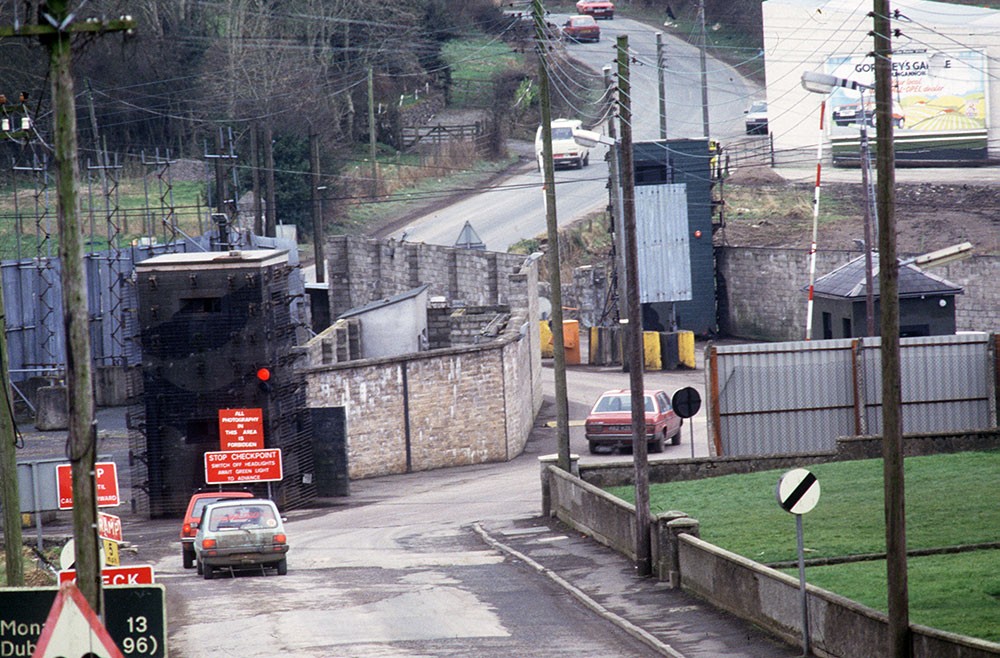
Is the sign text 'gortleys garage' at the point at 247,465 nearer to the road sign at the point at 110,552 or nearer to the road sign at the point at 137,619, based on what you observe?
the road sign at the point at 110,552

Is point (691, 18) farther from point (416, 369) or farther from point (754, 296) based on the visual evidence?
point (416, 369)

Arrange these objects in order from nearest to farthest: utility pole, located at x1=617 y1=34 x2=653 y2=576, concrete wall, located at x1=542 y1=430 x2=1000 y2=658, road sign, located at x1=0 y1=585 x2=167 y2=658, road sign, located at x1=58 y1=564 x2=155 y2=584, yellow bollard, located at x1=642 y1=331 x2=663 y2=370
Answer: road sign, located at x1=0 y1=585 x2=167 y2=658 < road sign, located at x1=58 y1=564 x2=155 y2=584 < concrete wall, located at x1=542 y1=430 x2=1000 y2=658 < utility pole, located at x1=617 y1=34 x2=653 y2=576 < yellow bollard, located at x1=642 y1=331 x2=663 y2=370

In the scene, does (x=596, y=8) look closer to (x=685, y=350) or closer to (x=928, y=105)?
(x=928, y=105)

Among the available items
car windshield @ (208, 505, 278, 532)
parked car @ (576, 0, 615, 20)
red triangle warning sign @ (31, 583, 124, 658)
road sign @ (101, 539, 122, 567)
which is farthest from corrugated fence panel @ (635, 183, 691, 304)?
red triangle warning sign @ (31, 583, 124, 658)

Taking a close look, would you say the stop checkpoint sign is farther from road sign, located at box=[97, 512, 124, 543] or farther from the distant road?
the distant road

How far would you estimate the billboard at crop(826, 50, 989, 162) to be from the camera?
2469 inches

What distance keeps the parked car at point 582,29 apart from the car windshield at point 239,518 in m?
65.3

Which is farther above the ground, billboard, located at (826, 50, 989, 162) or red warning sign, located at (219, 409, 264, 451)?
billboard, located at (826, 50, 989, 162)

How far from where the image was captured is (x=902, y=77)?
63.4m

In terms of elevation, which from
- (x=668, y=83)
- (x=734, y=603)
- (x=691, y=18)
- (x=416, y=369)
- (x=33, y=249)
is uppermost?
(x=691, y=18)

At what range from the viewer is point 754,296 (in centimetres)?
5412

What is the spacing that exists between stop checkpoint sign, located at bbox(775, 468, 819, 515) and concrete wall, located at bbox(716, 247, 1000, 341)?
33.3 meters

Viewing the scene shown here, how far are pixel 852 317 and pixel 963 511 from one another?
49.7 ft

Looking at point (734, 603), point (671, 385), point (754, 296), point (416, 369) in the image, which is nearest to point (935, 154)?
point (754, 296)
